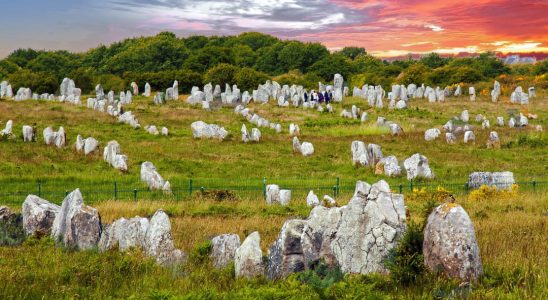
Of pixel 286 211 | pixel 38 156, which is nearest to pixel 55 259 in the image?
pixel 286 211

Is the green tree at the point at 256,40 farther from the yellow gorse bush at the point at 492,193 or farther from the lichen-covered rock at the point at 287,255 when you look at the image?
the lichen-covered rock at the point at 287,255

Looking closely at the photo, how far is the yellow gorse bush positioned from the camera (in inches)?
906

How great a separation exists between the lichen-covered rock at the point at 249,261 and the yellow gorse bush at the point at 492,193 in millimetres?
13911

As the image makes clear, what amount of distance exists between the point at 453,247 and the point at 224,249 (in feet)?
15.2

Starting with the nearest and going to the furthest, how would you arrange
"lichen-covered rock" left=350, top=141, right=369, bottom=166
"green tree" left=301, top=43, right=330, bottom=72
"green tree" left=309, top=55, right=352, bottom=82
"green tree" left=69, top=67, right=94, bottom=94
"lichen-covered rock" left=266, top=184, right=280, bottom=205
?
"lichen-covered rock" left=266, top=184, right=280, bottom=205, "lichen-covered rock" left=350, top=141, right=369, bottom=166, "green tree" left=69, top=67, right=94, bottom=94, "green tree" left=309, top=55, right=352, bottom=82, "green tree" left=301, top=43, right=330, bottom=72

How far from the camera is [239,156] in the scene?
34688mm

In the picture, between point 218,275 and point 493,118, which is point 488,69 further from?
point 218,275

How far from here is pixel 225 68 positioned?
303ft

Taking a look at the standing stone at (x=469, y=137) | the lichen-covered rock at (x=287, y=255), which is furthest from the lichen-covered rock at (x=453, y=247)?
the standing stone at (x=469, y=137)

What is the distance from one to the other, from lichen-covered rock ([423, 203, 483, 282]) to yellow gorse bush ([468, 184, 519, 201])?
44.1 ft

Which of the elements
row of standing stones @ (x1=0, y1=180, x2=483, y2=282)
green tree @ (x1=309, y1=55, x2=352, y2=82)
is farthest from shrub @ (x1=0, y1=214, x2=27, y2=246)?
green tree @ (x1=309, y1=55, x2=352, y2=82)

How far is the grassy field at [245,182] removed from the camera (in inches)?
380

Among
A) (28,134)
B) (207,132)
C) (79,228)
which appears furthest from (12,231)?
(207,132)

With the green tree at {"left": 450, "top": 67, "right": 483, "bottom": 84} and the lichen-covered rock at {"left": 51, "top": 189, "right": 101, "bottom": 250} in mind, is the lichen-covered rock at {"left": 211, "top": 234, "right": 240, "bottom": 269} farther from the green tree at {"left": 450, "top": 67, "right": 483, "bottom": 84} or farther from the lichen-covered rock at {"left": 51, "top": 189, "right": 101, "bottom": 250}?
the green tree at {"left": 450, "top": 67, "right": 483, "bottom": 84}
